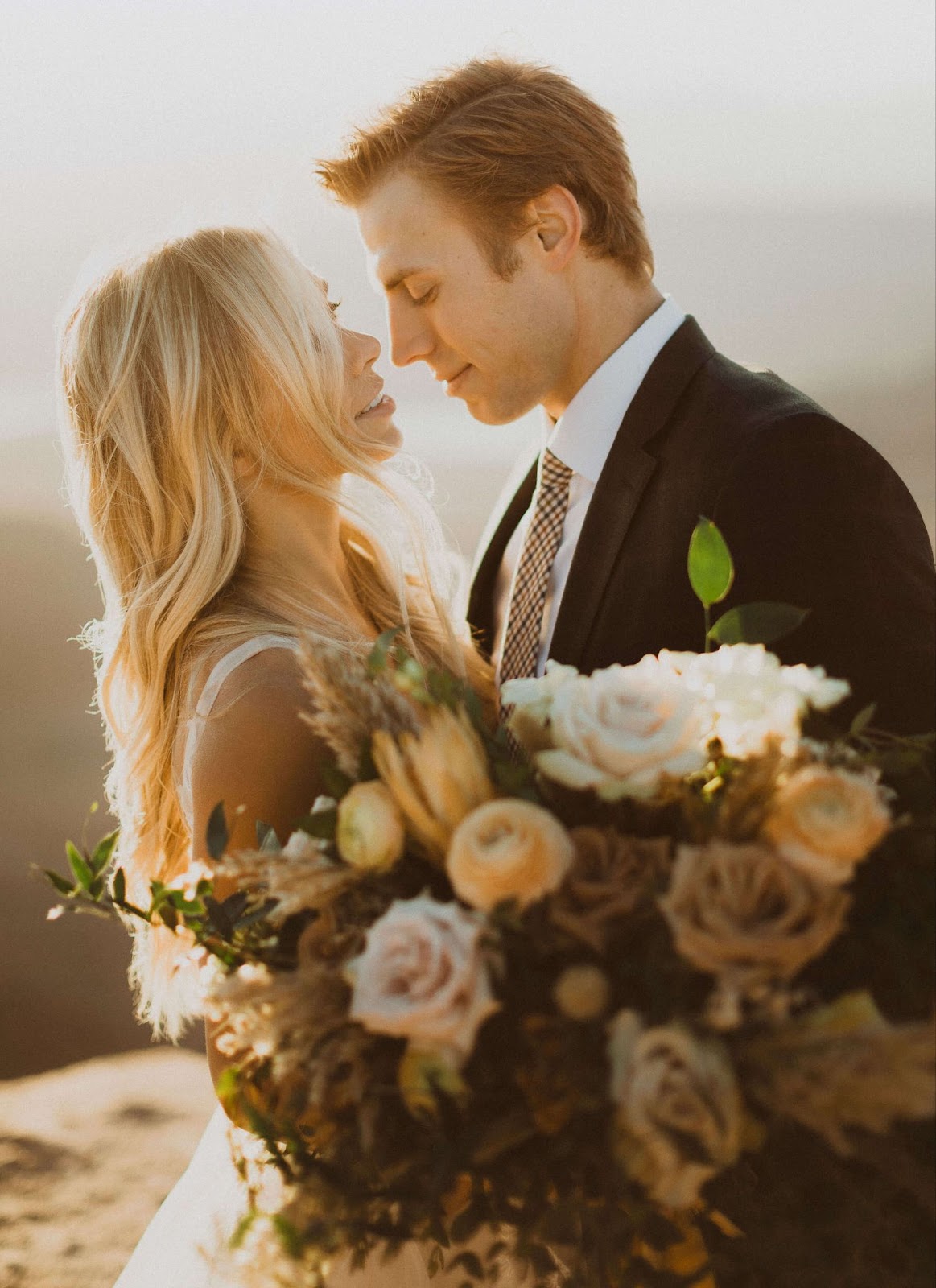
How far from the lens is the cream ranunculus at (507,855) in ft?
3.39

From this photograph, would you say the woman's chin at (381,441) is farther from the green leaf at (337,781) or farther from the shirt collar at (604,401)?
the green leaf at (337,781)

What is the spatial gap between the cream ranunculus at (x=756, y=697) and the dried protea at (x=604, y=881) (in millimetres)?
152

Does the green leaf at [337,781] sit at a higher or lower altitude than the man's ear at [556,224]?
lower

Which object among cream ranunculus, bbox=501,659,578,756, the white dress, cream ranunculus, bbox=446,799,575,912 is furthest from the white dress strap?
cream ranunculus, bbox=446,799,575,912

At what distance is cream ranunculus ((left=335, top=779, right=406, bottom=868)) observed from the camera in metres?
1.12

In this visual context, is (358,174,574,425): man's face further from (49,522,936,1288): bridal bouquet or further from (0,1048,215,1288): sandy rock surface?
(0,1048,215,1288): sandy rock surface

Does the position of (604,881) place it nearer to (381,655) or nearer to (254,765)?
(381,655)

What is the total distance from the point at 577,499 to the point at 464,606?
0.52 metres

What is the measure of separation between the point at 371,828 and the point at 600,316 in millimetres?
2040

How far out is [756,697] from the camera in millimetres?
1205

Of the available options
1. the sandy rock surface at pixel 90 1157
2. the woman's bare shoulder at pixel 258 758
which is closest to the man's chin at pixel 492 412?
the woman's bare shoulder at pixel 258 758

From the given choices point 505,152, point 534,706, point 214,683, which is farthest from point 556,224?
point 534,706

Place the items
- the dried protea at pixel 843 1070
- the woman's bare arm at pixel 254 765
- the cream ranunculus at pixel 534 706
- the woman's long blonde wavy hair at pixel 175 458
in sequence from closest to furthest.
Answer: the dried protea at pixel 843 1070, the cream ranunculus at pixel 534 706, the woman's bare arm at pixel 254 765, the woman's long blonde wavy hair at pixel 175 458

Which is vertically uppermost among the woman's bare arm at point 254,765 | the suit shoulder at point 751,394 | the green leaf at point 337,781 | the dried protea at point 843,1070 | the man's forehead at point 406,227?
the man's forehead at point 406,227
